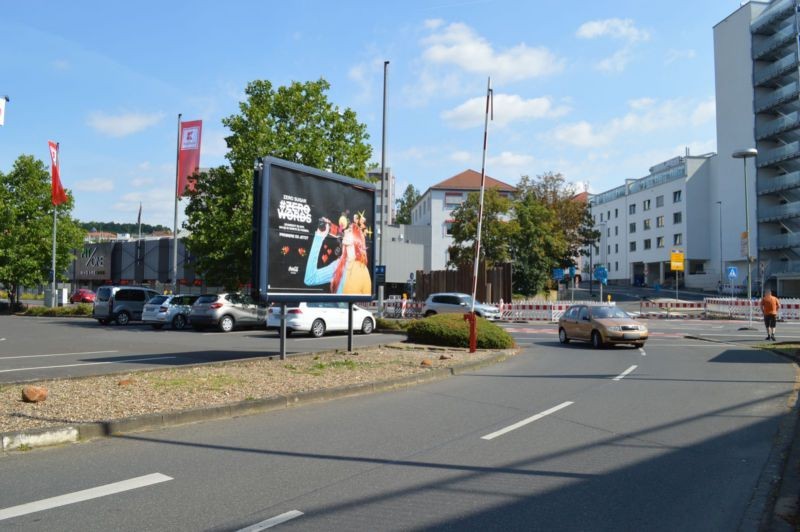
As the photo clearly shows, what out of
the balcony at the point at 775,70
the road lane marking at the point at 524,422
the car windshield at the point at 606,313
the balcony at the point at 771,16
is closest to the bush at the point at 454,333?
the car windshield at the point at 606,313

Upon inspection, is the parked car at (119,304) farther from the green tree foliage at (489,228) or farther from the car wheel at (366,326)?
the green tree foliage at (489,228)

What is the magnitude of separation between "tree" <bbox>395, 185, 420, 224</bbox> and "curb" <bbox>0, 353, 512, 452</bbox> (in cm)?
10679

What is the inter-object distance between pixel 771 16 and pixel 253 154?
5627 cm

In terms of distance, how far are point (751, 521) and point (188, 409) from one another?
20.7 feet

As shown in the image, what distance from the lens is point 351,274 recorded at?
15.4 m

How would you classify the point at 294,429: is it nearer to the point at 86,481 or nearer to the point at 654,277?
the point at 86,481

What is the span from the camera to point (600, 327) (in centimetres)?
1933

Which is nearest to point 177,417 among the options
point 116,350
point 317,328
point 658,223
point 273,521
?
point 273,521

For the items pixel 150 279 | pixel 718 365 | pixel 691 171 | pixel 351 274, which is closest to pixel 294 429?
pixel 351 274

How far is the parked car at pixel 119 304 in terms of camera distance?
1230 inches

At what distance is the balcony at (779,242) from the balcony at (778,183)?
A: 4.41 meters

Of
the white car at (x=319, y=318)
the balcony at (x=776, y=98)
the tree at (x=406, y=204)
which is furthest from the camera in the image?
Answer: the tree at (x=406, y=204)

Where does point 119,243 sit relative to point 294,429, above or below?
above

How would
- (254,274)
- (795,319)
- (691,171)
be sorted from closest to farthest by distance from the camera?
(254,274) → (795,319) → (691,171)
